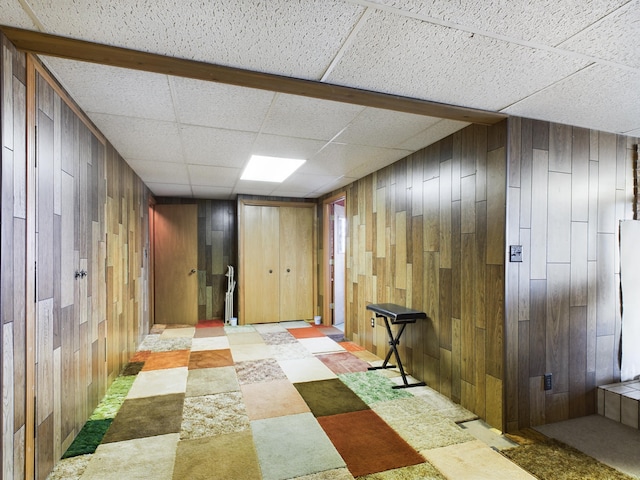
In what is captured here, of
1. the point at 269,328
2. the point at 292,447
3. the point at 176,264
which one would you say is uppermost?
the point at 176,264

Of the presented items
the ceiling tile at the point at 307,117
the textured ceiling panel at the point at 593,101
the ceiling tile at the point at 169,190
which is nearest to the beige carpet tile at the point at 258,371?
the ceiling tile at the point at 307,117

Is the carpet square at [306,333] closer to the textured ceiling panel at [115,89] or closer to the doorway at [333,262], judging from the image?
the doorway at [333,262]

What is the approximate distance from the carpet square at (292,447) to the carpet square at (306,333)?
8.54 ft

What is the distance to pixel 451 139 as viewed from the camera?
3.14 metres

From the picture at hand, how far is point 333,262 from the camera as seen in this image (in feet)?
21.1

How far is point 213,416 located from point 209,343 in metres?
2.34

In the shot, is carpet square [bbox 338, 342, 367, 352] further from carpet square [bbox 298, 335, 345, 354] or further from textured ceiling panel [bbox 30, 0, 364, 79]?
textured ceiling panel [bbox 30, 0, 364, 79]

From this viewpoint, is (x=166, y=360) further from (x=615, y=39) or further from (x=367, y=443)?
(x=615, y=39)

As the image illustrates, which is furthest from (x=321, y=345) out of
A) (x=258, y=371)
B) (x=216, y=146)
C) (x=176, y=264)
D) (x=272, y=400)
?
(x=176, y=264)

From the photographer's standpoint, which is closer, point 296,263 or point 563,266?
point 563,266

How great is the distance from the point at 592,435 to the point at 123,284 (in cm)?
442

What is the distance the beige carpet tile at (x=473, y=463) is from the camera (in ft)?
6.83

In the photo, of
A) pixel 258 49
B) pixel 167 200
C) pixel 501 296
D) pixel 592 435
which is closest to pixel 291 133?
pixel 258 49

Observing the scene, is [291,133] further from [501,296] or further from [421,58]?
[501,296]
